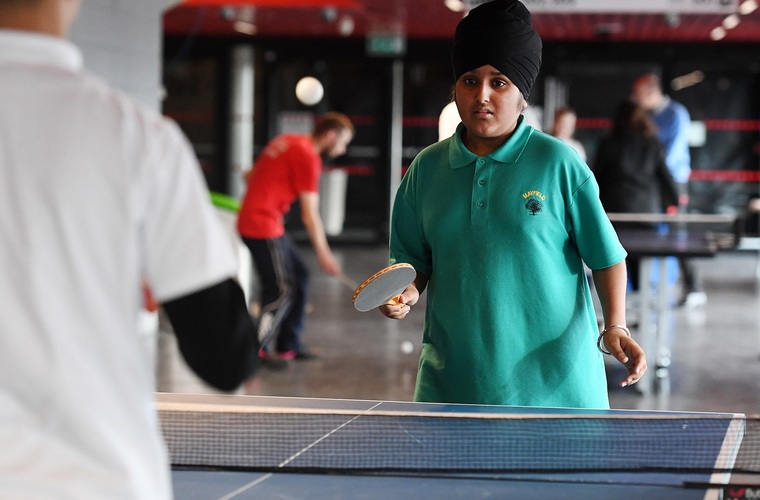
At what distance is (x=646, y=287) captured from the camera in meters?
6.68

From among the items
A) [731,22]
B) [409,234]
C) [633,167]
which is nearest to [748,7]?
[731,22]

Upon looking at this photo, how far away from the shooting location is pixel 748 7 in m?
11.7

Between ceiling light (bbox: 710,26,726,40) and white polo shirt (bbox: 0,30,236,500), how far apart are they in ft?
46.0

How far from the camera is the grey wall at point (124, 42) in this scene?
7.79 meters

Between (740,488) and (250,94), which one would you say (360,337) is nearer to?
(740,488)

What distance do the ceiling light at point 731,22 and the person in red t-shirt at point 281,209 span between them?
7.19m

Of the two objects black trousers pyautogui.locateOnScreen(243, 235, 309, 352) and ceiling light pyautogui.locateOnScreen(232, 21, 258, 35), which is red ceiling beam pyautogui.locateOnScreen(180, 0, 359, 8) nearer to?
ceiling light pyautogui.locateOnScreen(232, 21, 258, 35)

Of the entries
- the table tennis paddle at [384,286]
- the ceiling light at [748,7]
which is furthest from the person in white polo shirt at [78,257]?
the ceiling light at [748,7]

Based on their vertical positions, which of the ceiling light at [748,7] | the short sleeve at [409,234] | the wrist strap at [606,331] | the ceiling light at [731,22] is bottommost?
the wrist strap at [606,331]

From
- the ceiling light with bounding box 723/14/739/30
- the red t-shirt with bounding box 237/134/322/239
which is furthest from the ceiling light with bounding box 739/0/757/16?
the red t-shirt with bounding box 237/134/322/239

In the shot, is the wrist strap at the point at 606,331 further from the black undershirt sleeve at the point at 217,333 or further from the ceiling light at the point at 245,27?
the ceiling light at the point at 245,27

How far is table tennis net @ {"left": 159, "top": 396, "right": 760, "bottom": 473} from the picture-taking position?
2.12 meters

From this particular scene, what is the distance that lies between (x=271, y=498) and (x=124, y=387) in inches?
32.0

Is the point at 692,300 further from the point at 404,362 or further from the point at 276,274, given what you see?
the point at 276,274
